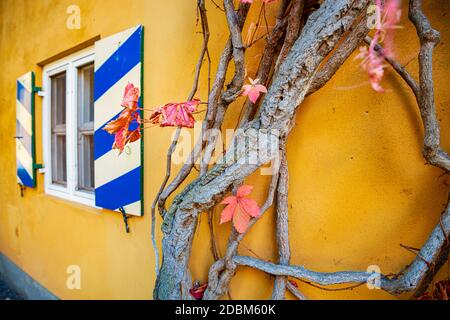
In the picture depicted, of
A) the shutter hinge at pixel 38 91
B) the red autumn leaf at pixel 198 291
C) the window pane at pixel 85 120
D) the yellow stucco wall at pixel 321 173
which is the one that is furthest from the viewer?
the shutter hinge at pixel 38 91

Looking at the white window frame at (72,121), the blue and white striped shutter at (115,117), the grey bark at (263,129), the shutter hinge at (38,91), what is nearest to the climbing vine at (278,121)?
the grey bark at (263,129)

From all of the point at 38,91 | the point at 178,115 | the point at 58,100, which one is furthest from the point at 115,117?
the point at 38,91

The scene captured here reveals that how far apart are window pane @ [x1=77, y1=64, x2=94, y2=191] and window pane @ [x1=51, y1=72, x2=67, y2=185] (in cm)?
42

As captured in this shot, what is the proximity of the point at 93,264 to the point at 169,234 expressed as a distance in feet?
3.72

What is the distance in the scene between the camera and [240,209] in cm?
103

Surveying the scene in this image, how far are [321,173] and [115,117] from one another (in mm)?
1201

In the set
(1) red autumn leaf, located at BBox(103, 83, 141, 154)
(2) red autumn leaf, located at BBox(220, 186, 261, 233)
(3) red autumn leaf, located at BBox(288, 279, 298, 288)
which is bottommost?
(3) red autumn leaf, located at BBox(288, 279, 298, 288)

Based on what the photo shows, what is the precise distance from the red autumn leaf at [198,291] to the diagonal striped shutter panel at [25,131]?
201 centimetres

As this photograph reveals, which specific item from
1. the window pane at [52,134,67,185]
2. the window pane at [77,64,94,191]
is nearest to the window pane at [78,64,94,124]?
the window pane at [77,64,94,191]

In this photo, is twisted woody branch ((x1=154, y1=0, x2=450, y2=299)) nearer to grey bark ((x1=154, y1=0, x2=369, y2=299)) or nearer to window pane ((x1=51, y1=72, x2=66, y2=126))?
grey bark ((x1=154, y1=0, x2=369, y2=299))

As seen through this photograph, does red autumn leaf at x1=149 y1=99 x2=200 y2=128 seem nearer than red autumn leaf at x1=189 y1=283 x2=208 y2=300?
Yes

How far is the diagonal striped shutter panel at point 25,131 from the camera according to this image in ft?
7.92

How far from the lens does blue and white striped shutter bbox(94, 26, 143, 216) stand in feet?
5.02

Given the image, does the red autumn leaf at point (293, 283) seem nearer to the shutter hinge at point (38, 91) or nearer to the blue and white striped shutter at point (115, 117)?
the blue and white striped shutter at point (115, 117)
